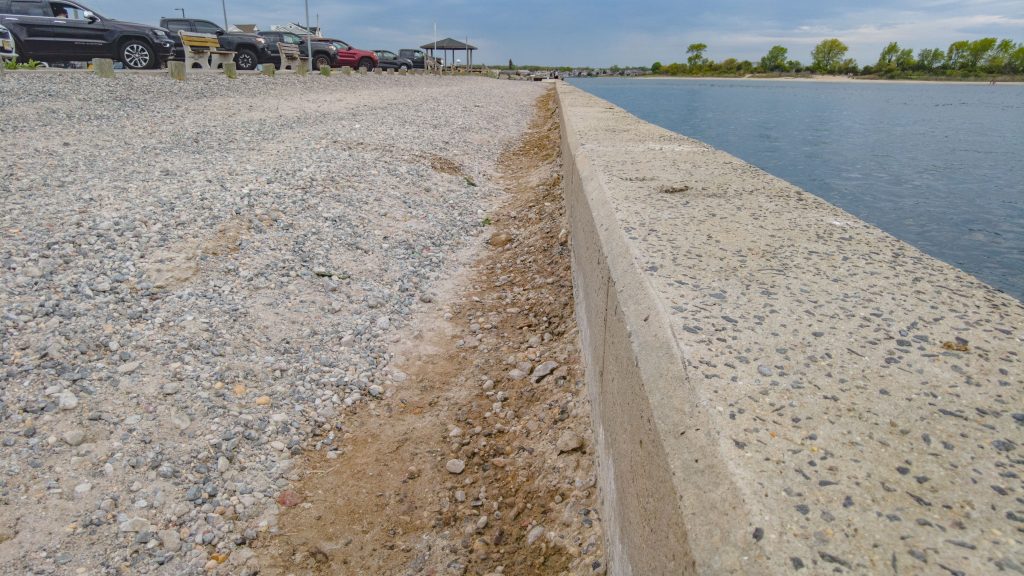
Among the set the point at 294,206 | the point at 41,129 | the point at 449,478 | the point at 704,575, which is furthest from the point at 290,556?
the point at 41,129

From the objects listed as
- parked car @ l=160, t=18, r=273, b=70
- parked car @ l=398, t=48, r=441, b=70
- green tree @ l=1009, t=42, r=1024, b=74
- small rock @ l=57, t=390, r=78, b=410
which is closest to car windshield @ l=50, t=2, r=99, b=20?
parked car @ l=160, t=18, r=273, b=70

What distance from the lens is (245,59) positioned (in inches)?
784

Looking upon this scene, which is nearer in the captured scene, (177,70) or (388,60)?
(177,70)

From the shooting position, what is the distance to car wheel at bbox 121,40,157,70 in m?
13.9

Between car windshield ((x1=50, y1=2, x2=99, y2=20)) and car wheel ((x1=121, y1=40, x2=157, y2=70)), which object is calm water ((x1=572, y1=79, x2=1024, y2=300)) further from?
car windshield ((x1=50, y1=2, x2=99, y2=20))

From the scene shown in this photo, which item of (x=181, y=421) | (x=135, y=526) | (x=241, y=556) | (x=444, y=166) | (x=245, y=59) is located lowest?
(x=241, y=556)

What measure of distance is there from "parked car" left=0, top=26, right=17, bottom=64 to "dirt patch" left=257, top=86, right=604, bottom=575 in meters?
14.3

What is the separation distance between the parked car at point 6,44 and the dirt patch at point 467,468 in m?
14.3

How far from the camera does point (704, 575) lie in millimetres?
1024

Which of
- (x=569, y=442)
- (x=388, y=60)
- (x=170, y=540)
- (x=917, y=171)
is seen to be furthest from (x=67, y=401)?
(x=388, y=60)

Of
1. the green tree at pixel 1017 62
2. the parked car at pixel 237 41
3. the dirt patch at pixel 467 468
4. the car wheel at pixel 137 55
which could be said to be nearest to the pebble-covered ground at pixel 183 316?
the dirt patch at pixel 467 468

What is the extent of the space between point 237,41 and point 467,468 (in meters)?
21.0

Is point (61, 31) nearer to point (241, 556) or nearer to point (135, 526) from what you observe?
point (135, 526)

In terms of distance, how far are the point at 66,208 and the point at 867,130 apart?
51.6 feet
